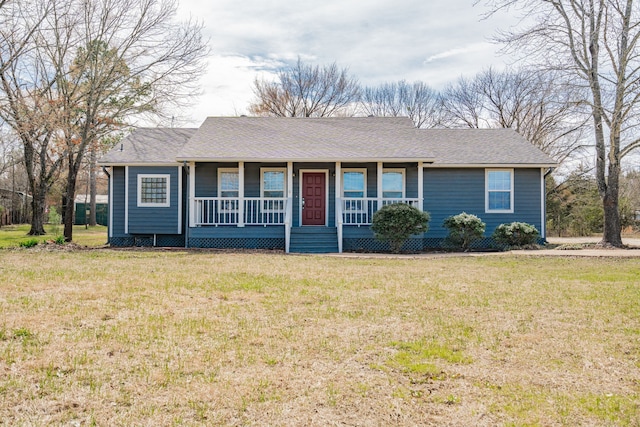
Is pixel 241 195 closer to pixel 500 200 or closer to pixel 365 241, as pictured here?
pixel 365 241

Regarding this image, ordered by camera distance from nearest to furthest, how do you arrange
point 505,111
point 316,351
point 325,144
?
point 316,351
point 325,144
point 505,111

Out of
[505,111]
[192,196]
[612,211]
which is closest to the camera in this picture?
[192,196]

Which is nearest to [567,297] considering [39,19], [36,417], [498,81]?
[36,417]

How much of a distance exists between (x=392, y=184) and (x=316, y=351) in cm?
1366

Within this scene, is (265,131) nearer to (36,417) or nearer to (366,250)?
(366,250)

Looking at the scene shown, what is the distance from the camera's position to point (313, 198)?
57.8ft

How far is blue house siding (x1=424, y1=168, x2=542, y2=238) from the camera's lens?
1780 cm

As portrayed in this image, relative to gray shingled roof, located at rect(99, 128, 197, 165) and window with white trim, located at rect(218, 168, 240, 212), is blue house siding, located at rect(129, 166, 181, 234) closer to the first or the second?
gray shingled roof, located at rect(99, 128, 197, 165)

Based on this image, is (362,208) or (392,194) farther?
(392,194)

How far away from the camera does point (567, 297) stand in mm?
7309

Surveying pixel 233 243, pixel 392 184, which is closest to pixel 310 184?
pixel 392 184

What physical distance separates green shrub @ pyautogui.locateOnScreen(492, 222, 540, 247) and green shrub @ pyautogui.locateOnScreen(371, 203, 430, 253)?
2863 mm

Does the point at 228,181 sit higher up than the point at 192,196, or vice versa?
the point at 228,181

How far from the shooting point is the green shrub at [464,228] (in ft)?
51.5
